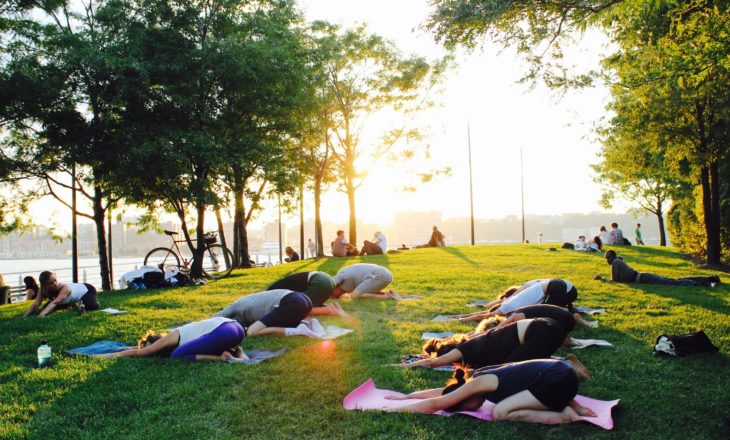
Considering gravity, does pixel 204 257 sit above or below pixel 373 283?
above

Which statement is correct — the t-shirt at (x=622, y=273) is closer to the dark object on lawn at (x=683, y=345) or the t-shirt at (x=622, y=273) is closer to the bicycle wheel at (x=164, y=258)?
the dark object on lawn at (x=683, y=345)

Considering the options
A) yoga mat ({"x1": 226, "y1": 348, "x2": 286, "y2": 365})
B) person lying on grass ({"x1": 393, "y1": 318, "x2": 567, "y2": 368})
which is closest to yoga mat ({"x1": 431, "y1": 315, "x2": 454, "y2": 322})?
person lying on grass ({"x1": 393, "y1": 318, "x2": 567, "y2": 368})

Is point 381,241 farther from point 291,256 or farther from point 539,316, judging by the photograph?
point 539,316

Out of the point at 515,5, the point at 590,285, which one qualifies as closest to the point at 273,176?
the point at 590,285

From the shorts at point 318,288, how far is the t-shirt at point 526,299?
329cm

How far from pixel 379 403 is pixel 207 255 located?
13982 mm

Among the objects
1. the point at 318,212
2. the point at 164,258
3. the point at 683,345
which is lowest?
the point at 683,345

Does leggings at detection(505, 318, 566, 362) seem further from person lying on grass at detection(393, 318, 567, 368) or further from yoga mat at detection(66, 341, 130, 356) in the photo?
yoga mat at detection(66, 341, 130, 356)

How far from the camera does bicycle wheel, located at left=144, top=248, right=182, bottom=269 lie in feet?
52.2

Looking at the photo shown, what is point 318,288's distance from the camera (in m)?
9.84

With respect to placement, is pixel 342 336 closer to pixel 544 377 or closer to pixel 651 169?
pixel 544 377

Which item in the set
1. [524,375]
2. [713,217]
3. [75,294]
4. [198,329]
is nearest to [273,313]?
[198,329]

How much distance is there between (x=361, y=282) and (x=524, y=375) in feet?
23.2

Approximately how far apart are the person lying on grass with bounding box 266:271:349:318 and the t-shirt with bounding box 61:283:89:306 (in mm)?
4598
